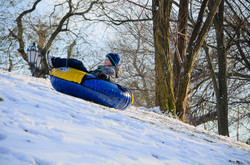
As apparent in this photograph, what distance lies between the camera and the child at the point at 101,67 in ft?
17.7

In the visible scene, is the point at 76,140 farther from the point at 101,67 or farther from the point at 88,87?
the point at 101,67

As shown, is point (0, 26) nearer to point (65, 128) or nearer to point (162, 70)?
point (162, 70)

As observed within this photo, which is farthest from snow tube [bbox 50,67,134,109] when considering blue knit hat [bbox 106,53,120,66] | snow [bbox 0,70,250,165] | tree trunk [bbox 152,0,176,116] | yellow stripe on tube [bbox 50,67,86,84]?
tree trunk [bbox 152,0,176,116]

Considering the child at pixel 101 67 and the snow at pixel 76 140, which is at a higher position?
the child at pixel 101 67

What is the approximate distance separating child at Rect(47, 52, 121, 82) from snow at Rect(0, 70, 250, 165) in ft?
5.39

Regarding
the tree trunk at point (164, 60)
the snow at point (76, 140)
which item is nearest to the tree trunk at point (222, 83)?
the tree trunk at point (164, 60)

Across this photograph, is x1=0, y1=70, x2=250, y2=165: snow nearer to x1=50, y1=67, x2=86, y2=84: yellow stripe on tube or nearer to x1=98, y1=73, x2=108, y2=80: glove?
x1=50, y1=67, x2=86, y2=84: yellow stripe on tube

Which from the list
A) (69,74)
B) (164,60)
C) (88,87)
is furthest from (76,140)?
(164,60)

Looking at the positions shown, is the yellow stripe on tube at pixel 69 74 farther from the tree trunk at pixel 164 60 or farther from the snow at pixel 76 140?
the tree trunk at pixel 164 60

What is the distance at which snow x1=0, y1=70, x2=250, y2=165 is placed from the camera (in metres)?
1.86

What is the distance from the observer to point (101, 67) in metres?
5.74

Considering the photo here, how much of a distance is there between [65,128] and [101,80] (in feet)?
8.49

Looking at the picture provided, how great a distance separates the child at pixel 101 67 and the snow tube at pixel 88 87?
190mm

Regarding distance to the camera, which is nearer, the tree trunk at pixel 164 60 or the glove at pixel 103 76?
the glove at pixel 103 76
